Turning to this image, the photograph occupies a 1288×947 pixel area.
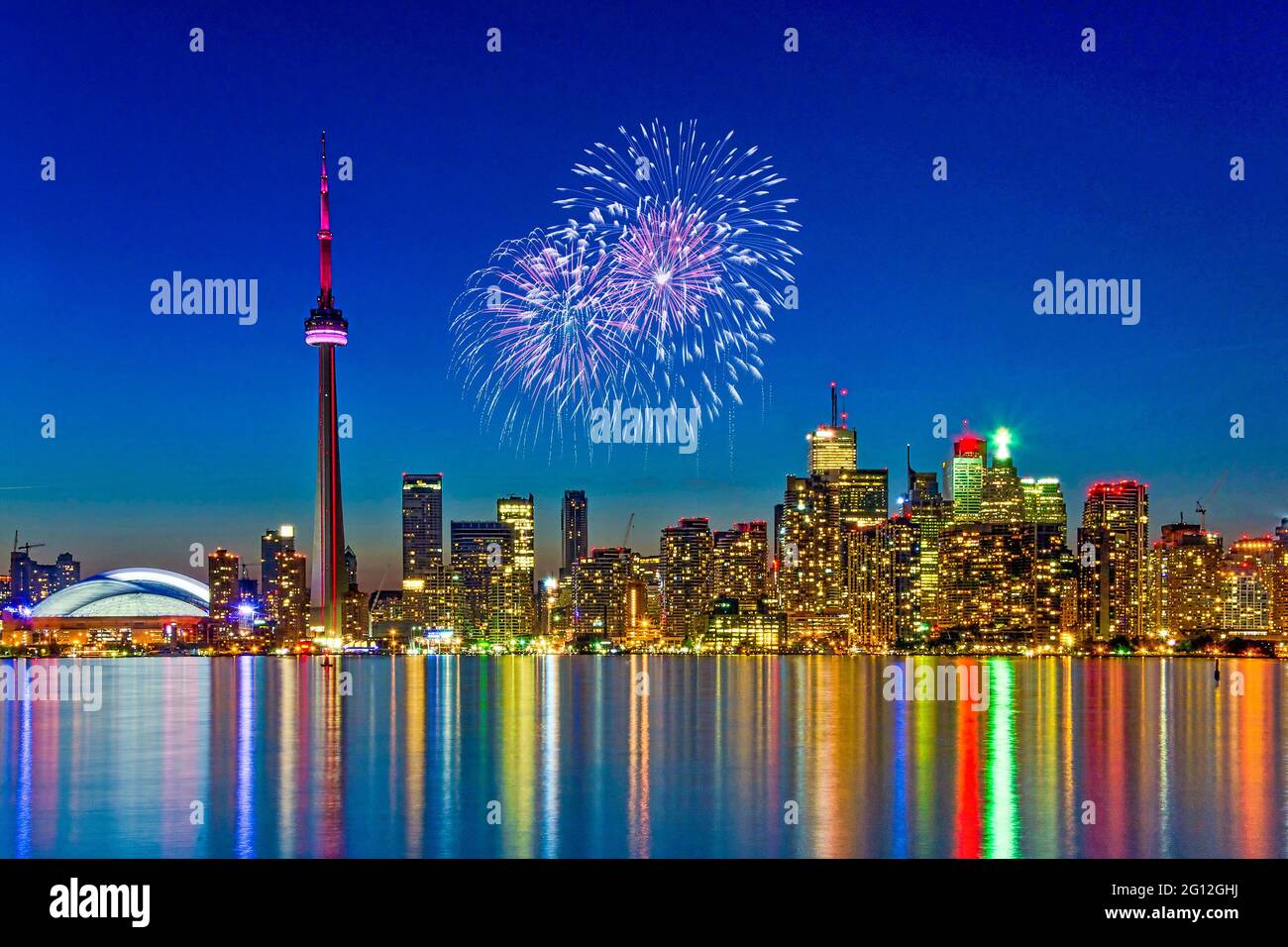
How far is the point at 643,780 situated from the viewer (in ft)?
192

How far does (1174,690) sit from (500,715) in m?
78.0

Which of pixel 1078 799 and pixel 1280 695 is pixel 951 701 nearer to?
pixel 1280 695

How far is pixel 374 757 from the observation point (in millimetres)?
68250

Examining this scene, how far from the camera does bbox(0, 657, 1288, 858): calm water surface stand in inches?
1699

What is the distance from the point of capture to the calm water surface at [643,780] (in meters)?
43.2
